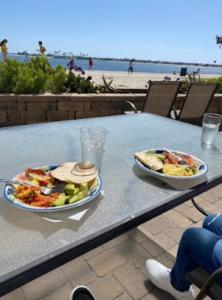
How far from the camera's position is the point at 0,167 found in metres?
1.17

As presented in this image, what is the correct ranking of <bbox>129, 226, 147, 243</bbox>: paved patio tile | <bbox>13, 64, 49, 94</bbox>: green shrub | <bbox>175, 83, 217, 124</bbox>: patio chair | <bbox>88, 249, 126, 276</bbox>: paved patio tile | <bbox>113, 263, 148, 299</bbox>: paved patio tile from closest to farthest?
<bbox>113, 263, 148, 299</bbox>: paved patio tile
<bbox>88, 249, 126, 276</bbox>: paved patio tile
<bbox>129, 226, 147, 243</bbox>: paved patio tile
<bbox>13, 64, 49, 94</bbox>: green shrub
<bbox>175, 83, 217, 124</bbox>: patio chair

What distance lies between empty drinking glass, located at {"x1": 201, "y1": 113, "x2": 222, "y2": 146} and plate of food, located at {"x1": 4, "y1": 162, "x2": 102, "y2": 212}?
0.87m

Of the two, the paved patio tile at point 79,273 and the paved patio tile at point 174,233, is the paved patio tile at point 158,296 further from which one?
the paved patio tile at point 174,233

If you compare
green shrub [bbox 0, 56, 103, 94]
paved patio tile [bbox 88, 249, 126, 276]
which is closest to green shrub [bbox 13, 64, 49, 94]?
green shrub [bbox 0, 56, 103, 94]

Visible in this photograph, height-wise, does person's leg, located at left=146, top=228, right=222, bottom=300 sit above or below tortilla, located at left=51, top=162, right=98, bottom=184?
below

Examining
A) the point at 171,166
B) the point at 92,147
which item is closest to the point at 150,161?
the point at 171,166

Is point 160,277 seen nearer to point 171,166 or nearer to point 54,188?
point 171,166

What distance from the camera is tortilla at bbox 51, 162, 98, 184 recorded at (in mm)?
976

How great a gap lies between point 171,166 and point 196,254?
0.38 metres

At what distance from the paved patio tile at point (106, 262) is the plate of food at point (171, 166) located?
885 mm

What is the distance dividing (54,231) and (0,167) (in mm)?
538

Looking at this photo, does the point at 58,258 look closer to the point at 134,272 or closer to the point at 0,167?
the point at 0,167

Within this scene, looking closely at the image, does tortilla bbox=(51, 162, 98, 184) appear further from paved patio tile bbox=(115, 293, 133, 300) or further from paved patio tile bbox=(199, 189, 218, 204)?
paved patio tile bbox=(199, 189, 218, 204)

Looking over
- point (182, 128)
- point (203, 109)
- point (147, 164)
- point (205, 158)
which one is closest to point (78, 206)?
point (147, 164)
